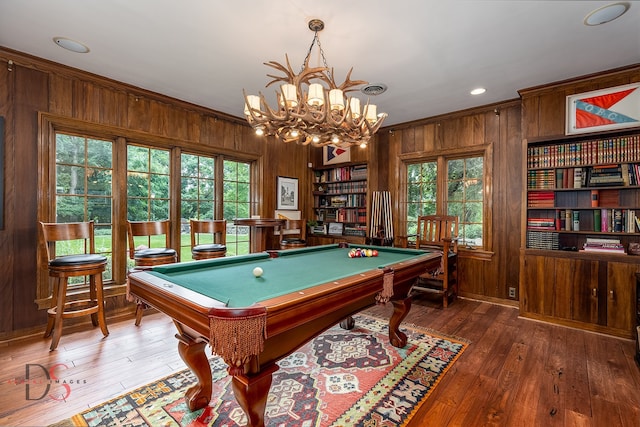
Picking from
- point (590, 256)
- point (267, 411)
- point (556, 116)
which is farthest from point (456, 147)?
point (267, 411)

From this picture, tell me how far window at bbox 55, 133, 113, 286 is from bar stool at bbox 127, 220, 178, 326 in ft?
1.26

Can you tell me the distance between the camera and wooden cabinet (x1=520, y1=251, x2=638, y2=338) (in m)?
2.86

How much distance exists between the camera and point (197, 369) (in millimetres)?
1793

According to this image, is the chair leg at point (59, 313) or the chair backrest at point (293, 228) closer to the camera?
the chair leg at point (59, 313)

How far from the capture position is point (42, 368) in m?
2.25

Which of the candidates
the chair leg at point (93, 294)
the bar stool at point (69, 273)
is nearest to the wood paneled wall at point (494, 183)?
the bar stool at point (69, 273)

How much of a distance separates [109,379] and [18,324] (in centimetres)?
157

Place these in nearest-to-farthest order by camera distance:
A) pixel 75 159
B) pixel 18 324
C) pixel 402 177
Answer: pixel 18 324, pixel 75 159, pixel 402 177

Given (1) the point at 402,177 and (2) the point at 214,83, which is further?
(1) the point at 402,177

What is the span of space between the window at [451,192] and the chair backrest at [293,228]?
1.77 meters

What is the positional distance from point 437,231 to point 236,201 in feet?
10.4

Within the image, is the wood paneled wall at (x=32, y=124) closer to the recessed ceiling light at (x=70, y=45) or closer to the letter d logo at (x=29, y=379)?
the recessed ceiling light at (x=70, y=45)

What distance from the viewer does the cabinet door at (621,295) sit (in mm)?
2828

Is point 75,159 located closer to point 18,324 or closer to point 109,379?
point 18,324
